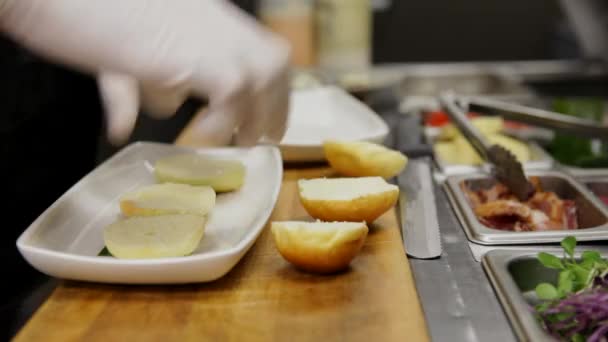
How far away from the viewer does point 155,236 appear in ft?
3.17

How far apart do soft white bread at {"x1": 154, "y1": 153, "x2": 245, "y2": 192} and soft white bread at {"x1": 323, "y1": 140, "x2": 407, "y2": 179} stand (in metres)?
0.19

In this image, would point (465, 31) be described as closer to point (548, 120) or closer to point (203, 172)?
point (548, 120)

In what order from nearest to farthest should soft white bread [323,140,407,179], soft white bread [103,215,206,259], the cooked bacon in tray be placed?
soft white bread [103,215,206,259], the cooked bacon in tray, soft white bread [323,140,407,179]

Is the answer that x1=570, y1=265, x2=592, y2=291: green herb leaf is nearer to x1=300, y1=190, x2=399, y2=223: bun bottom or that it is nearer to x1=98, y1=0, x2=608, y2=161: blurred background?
x1=300, y1=190, x2=399, y2=223: bun bottom

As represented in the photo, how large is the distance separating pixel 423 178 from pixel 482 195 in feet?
0.39

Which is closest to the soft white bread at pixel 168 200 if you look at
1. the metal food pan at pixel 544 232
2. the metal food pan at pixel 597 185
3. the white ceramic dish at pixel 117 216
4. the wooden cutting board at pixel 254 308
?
the white ceramic dish at pixel 117 216

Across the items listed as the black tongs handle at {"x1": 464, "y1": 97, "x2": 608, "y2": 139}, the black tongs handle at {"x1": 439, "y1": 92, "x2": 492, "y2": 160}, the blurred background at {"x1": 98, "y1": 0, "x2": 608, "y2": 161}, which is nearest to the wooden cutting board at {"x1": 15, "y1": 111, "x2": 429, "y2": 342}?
the black tongs handle at {"x1": 439, "y1": 92, "x2": 492, "y2": 160}

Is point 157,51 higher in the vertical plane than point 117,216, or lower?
higher

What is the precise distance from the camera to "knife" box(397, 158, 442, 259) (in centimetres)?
106

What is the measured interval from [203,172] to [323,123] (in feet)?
2.02

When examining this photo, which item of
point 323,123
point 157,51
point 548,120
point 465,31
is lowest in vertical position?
point 465,31

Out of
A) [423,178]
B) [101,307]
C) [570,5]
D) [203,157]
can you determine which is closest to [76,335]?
[101,307]

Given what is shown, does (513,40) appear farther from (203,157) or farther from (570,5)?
(203,157)

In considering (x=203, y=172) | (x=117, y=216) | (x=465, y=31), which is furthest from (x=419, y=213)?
(x=465, y=31)
